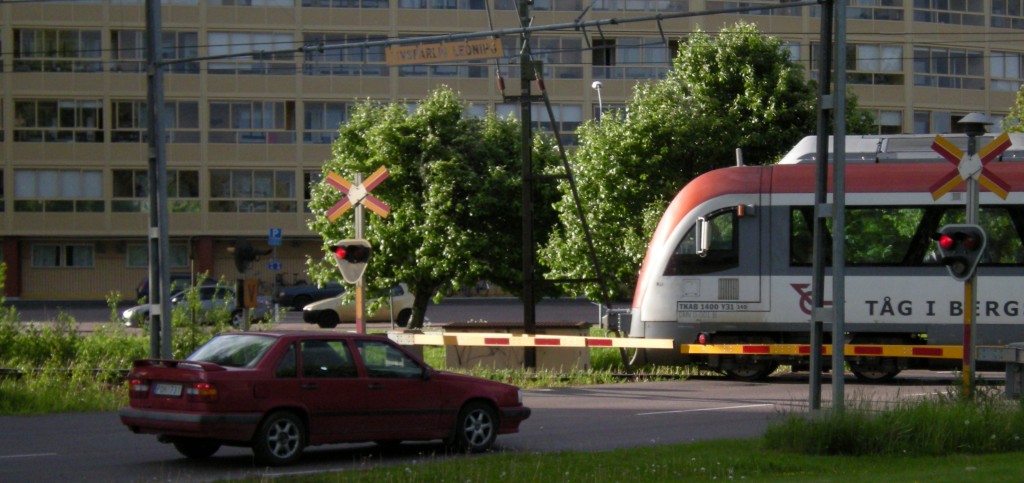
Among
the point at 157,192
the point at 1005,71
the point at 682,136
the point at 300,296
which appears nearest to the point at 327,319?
the point at 300,296

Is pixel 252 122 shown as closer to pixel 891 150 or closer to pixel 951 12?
pixel 951 12

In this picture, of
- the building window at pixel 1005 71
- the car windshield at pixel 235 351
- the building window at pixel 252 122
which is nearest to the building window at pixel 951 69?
the building window at pixel 1005 71

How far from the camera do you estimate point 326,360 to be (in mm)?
12766

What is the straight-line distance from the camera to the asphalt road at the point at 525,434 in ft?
40.0

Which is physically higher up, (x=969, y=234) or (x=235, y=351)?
(x=969, y=234)

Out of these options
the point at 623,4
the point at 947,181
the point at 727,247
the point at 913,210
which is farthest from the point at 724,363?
the point at 623,4

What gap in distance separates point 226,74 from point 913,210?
39432mm

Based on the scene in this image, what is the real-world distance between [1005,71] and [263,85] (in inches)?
1271

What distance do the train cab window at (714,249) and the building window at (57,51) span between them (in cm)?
3943

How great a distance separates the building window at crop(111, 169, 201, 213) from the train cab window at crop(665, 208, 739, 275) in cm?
3795

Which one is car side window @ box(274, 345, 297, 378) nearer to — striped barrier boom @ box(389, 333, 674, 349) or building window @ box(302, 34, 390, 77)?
striped barrier boom @ box(389, 333, 674, 349)

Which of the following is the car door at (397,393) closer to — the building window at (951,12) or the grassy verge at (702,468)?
the grassy verge at (702,468)

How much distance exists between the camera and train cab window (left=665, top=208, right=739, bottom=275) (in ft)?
72.7

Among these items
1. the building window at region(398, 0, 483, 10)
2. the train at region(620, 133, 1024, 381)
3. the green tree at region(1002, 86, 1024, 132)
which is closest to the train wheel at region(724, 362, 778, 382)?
the train at region(620, 133, 1024, 381)
